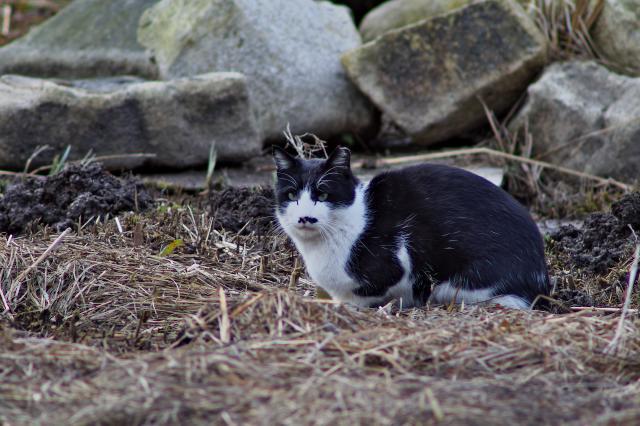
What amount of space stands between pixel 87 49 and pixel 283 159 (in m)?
3.64

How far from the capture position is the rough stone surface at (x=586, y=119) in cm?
589

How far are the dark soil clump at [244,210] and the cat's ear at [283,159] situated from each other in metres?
0.79

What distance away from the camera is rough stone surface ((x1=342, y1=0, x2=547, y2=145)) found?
250 inches

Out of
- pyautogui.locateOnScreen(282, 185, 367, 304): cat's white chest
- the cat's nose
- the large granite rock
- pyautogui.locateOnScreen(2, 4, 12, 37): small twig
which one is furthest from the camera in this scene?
pyautogui.locateOnScreen(2, 4, 12, 37): small twig

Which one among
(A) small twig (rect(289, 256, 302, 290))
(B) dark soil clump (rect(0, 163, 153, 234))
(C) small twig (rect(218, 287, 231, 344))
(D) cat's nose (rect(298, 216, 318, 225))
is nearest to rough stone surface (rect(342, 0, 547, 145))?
(B) dark soil clump (rect(0, 163, 153, 234))

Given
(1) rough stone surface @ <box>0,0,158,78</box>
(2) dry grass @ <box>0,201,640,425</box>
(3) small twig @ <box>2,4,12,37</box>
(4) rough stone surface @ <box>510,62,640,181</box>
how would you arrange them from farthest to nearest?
1. (3) small twig @ <box>2,4,12,37</box>
2. (1) rough stone surface @ <box>0,0,158,78</box>
3. (4) rough stone surface @ <box>510,62,640,181</box>
4. (2) dry grass @ <box>0,201,640,425</box>

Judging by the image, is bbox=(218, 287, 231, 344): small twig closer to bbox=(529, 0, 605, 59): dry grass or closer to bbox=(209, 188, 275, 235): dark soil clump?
bbox=(209, 188, 275, 235): dark soil clump

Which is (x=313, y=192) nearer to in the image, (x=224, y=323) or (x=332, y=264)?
(x=332, y=264)

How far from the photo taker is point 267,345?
2.75 metres

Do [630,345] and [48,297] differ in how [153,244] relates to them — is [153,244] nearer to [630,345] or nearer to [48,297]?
[48,297]

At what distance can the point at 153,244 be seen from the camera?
14.6 ft

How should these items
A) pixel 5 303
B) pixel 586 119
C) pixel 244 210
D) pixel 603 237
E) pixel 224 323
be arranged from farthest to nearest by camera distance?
1. pixel 586 119
2. pixel 244 210
3. pixel 603 237
4. pixel 5 303
5. pixel 224 323

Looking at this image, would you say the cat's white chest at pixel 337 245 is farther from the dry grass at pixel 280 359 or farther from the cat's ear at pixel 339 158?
the dry grass at pixel 280 359

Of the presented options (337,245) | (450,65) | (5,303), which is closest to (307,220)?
(337,245)
